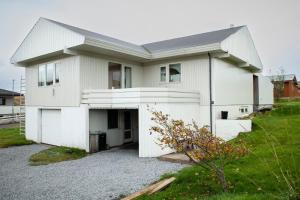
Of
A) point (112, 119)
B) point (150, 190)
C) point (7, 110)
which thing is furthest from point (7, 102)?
point (150, 190)

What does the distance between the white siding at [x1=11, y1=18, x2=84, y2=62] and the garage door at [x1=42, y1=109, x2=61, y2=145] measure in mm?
3428

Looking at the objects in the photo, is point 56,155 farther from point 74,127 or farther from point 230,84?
point 230,84

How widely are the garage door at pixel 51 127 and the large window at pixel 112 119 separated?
2847mm

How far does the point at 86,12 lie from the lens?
62.2ft

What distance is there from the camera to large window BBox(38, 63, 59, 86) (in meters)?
13.1

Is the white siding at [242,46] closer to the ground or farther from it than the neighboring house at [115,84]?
farther from it

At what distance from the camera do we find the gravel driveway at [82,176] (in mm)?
6094

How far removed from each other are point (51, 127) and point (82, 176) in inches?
280

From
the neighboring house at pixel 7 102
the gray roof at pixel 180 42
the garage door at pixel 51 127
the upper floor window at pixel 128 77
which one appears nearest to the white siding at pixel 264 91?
the gray roof at pixel 180 42

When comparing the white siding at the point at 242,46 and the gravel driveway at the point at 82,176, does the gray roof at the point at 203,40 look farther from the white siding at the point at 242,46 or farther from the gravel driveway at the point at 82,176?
the gravel driveway at the point at 82,176

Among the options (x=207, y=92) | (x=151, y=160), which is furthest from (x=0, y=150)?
(x=207, y=92)

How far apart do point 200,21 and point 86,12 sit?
33.3 feet

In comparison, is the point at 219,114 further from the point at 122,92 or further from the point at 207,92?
the point at 122,92

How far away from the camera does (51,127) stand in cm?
1371
